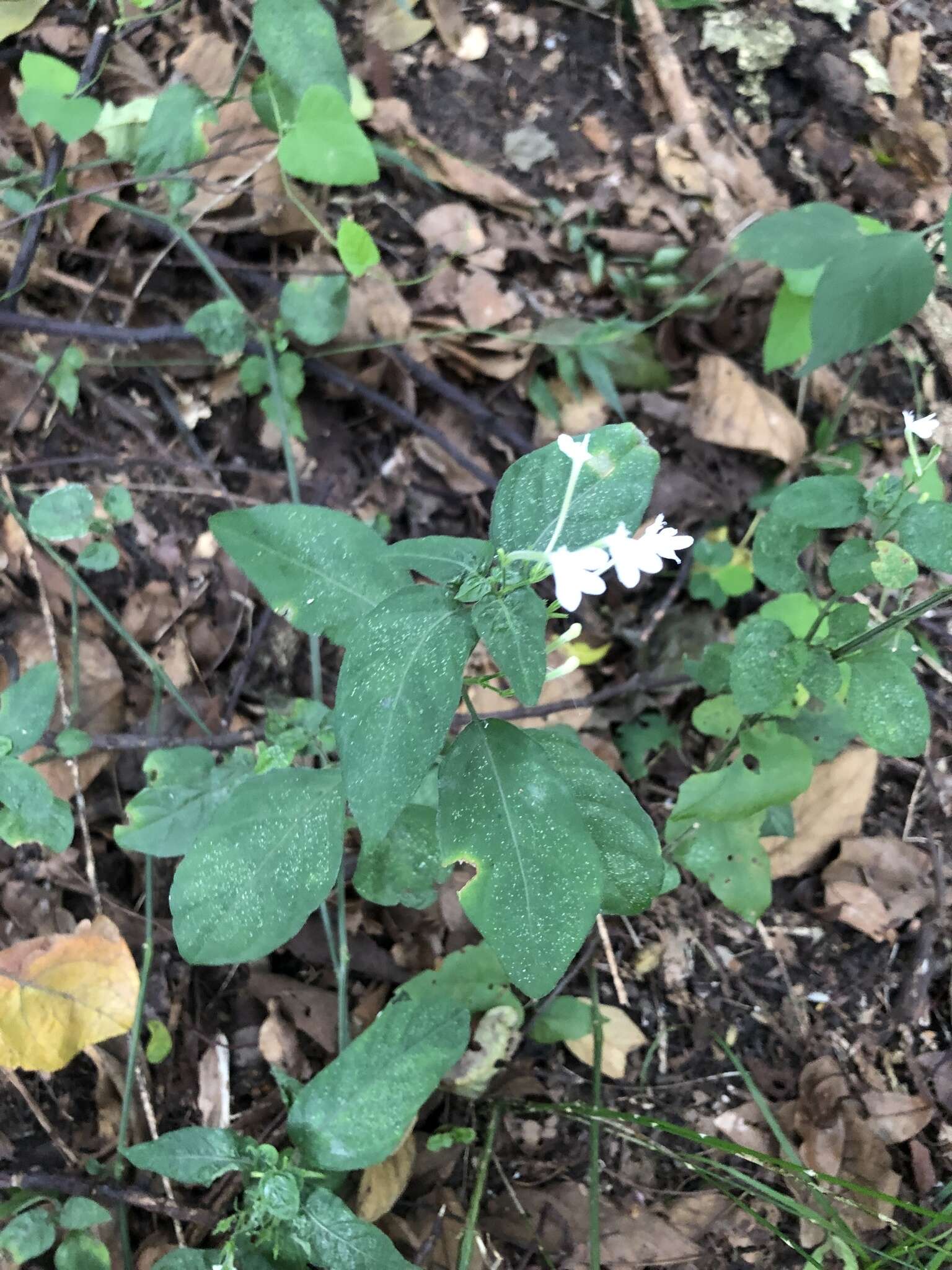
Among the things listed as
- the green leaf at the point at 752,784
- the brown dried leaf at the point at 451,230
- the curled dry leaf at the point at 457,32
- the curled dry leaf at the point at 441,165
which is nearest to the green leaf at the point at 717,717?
the green leaf at the point at 752,784

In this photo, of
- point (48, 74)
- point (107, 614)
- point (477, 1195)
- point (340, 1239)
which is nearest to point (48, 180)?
point (48, 74)

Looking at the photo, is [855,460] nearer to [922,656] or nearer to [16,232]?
[922,656]

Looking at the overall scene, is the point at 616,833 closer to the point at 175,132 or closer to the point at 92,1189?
the point at 92,1189

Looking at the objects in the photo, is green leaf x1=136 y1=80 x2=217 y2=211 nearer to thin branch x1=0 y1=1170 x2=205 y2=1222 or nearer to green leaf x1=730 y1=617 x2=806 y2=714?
green leaf x1=730 y1=617 x2=806 y2=714

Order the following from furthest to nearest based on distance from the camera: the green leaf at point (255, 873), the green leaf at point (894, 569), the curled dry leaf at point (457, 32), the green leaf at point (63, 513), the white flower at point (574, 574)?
the curled dry leaf at point (457, 32), the green leaf at point (63, 513), the green leaf at point (894, 569), the green leaf at point (255, 873), the white flower at point (574, 574)

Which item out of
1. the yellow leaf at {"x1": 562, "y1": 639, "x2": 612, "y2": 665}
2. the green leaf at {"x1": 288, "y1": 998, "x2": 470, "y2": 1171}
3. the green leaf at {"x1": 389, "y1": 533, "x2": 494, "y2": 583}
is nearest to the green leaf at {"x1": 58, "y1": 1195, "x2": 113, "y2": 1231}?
the green leaf at {"x1": 288, "y1": 998, "x2": 470, "y2": 1171}

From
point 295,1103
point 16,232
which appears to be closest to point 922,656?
point 295,1103

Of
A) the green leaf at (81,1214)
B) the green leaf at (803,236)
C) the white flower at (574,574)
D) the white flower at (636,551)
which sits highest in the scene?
the white flower at (574,574)

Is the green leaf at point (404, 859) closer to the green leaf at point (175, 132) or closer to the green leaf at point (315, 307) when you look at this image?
the green leaf at point (315, 307)
